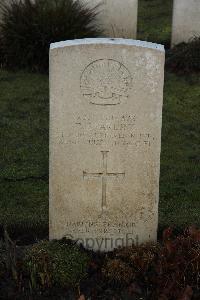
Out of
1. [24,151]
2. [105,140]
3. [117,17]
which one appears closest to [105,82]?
[105,140]

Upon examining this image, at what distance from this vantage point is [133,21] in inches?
412

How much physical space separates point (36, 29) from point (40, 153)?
2929mm

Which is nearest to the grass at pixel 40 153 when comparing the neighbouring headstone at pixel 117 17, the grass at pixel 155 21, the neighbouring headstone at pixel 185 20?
the neighbouring headstone at pixel 185 20

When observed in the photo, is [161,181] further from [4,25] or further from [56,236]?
[4,25]

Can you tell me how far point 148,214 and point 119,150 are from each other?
1.78ft

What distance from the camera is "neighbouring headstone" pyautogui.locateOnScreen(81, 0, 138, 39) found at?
408 inches

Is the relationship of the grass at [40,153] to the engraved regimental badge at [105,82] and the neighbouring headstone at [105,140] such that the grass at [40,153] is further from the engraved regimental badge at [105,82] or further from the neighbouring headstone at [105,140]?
the engraved regimental badge at [105,82]

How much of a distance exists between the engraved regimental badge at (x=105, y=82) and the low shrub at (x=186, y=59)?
4.90 metres

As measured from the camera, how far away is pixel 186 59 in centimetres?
938

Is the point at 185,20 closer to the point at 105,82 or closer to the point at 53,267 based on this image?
the point at 105,82

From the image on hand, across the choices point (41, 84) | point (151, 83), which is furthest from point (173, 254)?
point (41, 84)

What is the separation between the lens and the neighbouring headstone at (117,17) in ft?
34.0

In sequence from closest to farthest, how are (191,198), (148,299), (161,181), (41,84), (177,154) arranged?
(148,299) < (191,198) < (161,181) < (177,154) < (41,84)

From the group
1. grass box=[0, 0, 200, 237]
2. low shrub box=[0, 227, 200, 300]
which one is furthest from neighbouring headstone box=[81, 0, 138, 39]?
low shrub box=[0, 227, 200, 300]
